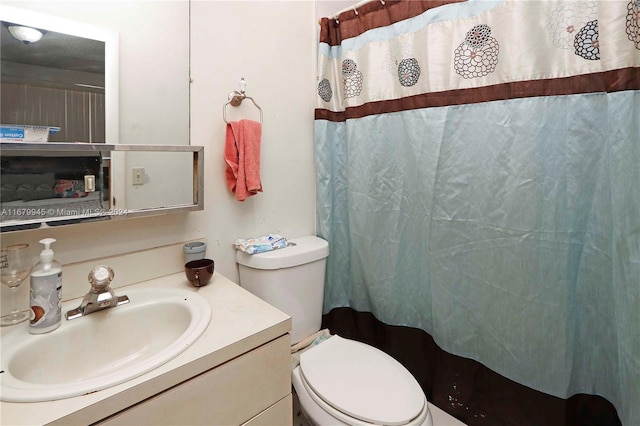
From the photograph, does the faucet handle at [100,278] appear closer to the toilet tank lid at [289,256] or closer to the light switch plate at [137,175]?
the light switch plate at [137,175]

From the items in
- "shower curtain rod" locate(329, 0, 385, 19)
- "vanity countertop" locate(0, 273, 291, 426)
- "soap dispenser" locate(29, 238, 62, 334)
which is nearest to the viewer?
"vanity countertop" locate(0, 273, 291, 426)

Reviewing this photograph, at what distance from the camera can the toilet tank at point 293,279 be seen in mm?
1264

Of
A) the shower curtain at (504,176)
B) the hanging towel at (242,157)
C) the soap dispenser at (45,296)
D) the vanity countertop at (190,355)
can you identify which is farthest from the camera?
the hanging towel at (242,157)

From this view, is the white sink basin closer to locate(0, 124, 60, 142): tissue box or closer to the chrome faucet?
the chrome faucet

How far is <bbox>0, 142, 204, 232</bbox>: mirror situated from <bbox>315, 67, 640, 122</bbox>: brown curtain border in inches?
32.4

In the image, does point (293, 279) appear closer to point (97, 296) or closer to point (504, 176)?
point (97, 296)

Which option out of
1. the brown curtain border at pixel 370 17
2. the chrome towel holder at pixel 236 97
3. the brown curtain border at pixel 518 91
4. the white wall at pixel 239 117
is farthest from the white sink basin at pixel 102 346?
the brown curtain border at pixel 370 17

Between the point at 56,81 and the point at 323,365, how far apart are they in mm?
1226

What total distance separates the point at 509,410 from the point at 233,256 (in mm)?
1219

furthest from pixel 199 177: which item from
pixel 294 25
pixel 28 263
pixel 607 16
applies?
pixel 607 16

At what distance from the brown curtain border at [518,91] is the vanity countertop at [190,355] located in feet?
3.21

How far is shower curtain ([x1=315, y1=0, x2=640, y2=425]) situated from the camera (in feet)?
2.87

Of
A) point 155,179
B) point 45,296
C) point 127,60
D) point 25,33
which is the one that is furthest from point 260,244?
point 25,33

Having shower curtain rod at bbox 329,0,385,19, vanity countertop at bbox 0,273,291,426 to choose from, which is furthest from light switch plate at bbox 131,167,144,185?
shower curtain rod at bbox 329,0,385,19
